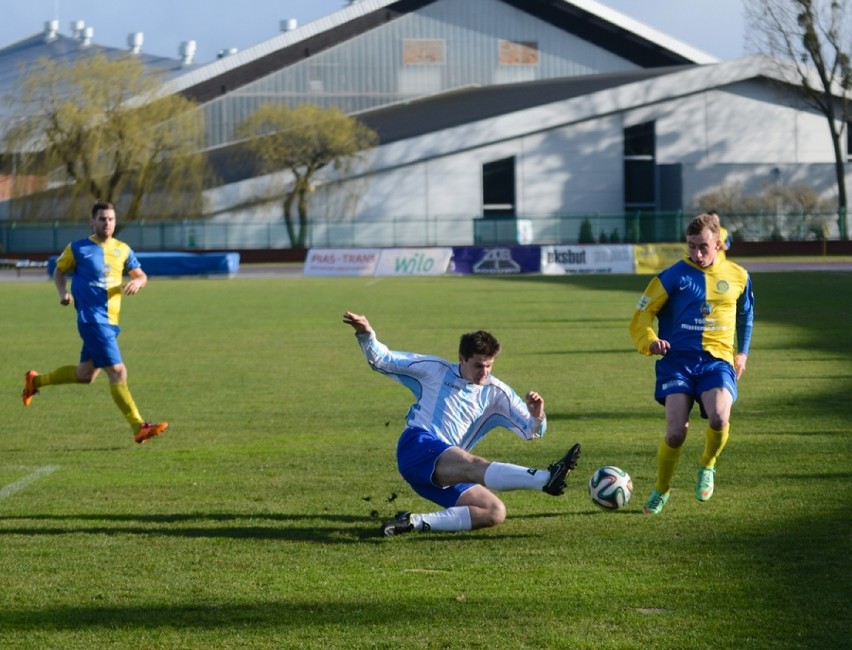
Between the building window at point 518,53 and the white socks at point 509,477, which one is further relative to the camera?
the building window at point 518,53

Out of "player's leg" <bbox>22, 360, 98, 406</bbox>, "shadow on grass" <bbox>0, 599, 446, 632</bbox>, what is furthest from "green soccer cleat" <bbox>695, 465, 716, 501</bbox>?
"player's leg" <bbox>22, 360, 98, 406</bbox>

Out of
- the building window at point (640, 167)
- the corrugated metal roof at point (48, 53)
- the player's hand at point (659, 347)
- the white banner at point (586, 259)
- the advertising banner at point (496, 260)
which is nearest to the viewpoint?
the player's hand at point (659, 347)

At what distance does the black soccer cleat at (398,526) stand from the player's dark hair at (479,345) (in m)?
0.97

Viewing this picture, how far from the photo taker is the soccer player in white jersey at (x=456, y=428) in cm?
790

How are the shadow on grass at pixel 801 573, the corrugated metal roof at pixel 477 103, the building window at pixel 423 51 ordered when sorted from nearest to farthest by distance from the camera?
1. the shadow on grass at pixel 801 573
2. the corrugated metal roof at pixel 477 103
3. the building window at pixel 423 51

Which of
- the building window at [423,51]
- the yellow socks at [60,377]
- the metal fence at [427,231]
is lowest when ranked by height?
the yellow socks at [60,377]

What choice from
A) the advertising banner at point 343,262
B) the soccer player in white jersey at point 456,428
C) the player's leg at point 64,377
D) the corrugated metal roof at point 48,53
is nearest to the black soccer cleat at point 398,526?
the soccer player in white jersey at point 456,428

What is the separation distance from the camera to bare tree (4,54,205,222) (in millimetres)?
61906

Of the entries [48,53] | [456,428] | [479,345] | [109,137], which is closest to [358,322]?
[479,345]

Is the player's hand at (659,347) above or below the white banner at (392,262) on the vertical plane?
above

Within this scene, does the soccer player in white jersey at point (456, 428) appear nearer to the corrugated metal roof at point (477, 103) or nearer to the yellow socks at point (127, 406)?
the yellow socks at point (127, 406)

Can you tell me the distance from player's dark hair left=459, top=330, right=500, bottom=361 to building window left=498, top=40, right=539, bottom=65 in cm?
6847

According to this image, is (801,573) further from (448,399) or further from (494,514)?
(448,399)

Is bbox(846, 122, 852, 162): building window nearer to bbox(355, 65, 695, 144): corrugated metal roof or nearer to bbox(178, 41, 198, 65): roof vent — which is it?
bbox(355, 65, 695, 144): corrugated metal roof
